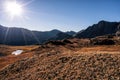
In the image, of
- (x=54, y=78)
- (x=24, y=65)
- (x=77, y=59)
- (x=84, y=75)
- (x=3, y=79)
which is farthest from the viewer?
(x=24, y=65)

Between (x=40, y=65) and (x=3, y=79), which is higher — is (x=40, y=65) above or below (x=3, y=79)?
above

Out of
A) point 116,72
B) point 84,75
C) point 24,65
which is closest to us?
point 116,72

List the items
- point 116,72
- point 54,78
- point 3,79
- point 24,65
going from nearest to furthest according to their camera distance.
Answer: point 116,72
point 54,78
point 3,79
point 24,65

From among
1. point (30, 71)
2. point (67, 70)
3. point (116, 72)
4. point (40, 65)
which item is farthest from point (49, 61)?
point (116, 72)

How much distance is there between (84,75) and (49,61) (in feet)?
39.8

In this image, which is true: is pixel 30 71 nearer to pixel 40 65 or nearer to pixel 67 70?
pixel 40 65

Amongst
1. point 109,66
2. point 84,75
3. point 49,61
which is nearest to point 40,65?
point 49,61

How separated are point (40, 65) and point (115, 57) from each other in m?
15.3

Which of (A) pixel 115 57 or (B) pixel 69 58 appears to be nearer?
(A) pixel 115 57

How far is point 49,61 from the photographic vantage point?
4003 cm

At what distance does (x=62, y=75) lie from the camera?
104 ft

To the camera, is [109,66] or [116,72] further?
[109,66]

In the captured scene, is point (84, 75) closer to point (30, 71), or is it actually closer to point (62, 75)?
point (62, 75)

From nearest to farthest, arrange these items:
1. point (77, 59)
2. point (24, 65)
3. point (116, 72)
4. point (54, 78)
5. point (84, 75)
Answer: point (116, 72), point (84, 75), point (54, 78), point (77, 59), point (24, 65)
